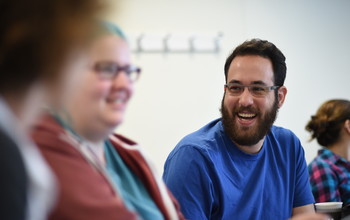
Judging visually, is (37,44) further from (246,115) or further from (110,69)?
(246,115)

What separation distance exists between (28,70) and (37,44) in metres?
0.03

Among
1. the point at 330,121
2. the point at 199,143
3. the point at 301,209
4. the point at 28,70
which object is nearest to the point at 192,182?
the point at 199,143

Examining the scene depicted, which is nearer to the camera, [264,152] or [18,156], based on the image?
[18,156]

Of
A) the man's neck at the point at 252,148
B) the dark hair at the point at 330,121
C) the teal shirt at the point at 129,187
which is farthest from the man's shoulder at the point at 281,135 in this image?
the teal shirt at the point at 129,187

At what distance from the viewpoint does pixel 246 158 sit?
1772 millimetres

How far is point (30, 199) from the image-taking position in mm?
526

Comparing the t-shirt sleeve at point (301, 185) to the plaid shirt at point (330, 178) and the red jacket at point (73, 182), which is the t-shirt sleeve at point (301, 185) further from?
the red jacket at point (73, 182)

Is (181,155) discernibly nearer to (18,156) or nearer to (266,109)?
(266,109)

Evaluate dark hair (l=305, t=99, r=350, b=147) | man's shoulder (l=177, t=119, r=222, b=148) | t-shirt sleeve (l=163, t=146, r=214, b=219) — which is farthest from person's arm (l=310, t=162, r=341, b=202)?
t-shirt sleeve (l=163, t=146, r=214, b=219)

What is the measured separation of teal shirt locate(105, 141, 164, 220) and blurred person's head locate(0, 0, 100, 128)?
49cm

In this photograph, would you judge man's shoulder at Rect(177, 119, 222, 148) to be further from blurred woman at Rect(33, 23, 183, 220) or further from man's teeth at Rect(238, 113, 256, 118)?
blurred woman at Rect(33, 23, 183, 220)

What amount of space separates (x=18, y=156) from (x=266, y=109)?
1.52m

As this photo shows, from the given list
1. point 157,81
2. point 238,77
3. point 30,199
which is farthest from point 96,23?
point 157,81

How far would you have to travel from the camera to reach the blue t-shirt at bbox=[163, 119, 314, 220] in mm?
1561
